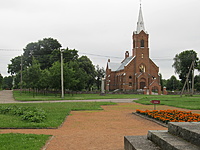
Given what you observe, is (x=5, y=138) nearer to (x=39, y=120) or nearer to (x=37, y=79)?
(x=39, y=120)

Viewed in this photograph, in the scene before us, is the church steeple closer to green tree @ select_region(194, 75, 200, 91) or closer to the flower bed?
green tree @ select_region(194, 75, 200, 91)

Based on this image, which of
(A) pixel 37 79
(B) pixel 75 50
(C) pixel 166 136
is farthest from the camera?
(B) pixel 75 50

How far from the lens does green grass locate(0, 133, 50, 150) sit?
19.5ft

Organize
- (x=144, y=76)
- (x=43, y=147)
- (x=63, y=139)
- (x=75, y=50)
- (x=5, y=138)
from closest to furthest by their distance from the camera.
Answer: (x=43, y=147) < (x=5, y=138) < (x=63, y=139) < (x=75, y=50) < (x=144, y=76)

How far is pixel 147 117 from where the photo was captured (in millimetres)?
12906

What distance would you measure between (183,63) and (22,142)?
72.3 meters

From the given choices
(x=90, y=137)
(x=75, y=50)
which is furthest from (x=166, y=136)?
(x=75, y=50)

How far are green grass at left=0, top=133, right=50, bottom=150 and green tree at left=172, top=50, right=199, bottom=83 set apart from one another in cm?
→ 6970

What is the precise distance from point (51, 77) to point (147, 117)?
93.8 feet

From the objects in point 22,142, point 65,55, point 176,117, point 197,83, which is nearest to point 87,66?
point 65,55

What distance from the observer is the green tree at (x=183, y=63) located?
70.8 m

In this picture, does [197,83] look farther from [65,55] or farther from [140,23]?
[65,55]

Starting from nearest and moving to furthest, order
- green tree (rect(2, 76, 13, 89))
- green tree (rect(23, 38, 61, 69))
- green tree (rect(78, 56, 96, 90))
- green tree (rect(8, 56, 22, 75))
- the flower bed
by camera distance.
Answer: the flower bed → green tree (rect(23, 38, 61, 69)) → green tree (rect(8, 56, 22, 75)) → green tree (rect(78, 56, 96, 90)) → green tree (rect(2, 76, 13, 89))

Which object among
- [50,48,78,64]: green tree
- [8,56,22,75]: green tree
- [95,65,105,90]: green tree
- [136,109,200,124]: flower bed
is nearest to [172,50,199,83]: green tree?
[95,65,105,90]: green tree
